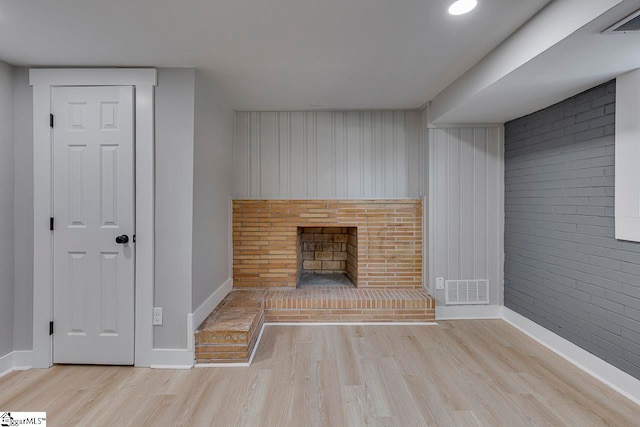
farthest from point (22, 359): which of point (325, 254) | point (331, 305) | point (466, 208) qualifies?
point (466, 208)

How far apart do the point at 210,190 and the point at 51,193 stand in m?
1.18

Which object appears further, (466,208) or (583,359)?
(466,208)

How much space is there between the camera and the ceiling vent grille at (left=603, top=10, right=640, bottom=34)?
4.73ft

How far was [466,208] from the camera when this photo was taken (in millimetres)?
3584

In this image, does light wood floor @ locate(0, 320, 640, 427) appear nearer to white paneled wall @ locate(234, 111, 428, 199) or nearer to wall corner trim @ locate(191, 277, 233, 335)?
wall corner trim @ locate(191, 277, 233, 335)

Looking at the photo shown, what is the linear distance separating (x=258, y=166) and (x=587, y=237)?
3187 mm

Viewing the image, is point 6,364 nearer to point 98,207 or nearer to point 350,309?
point 98,207

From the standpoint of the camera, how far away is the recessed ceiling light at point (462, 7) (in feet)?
5.63

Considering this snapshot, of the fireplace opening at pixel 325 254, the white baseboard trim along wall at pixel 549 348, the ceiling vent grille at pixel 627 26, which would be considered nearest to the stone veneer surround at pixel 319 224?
the fireplace opening at pixel 325 254

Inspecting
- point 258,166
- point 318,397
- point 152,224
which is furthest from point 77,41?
point 318,397

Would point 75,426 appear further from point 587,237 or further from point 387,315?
point 587,237

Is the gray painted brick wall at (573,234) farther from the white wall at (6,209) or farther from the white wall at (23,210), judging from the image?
the white wall at (6,209)

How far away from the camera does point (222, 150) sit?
3355 millimetres

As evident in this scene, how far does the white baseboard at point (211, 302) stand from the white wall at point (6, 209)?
1.38m
